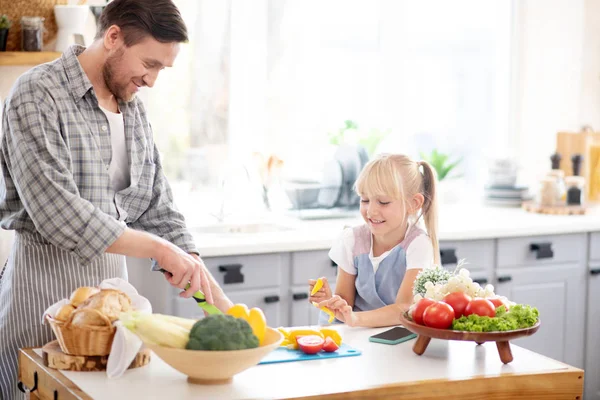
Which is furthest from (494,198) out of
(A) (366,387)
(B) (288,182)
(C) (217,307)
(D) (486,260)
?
(A) (366,387)

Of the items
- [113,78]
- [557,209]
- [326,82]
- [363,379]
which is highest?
[326,82]

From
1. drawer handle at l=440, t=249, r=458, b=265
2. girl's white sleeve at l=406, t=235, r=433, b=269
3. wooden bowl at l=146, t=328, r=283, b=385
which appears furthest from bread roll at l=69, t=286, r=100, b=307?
drawer handle at l=440, t=249, r=458, b=265

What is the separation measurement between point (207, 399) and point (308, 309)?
173cm

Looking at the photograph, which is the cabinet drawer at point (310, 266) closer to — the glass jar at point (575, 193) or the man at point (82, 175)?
the man at point (82, 175)

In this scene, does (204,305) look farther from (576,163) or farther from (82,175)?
(576,163)

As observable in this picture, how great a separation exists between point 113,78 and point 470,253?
6.34ft

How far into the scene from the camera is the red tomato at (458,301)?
2.13 metres

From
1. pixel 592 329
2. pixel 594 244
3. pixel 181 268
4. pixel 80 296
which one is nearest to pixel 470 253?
pixel 594 244

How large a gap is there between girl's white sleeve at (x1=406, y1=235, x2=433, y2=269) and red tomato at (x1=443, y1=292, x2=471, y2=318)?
47 cm

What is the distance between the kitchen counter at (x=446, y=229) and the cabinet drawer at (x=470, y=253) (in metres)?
0.03

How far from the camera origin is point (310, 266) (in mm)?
3535

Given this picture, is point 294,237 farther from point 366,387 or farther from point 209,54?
point 366,387

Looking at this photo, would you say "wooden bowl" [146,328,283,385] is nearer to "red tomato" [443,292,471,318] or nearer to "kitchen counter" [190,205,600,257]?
"red tomato" [443,292,471,318]

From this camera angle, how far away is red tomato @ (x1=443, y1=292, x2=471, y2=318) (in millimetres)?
2133
